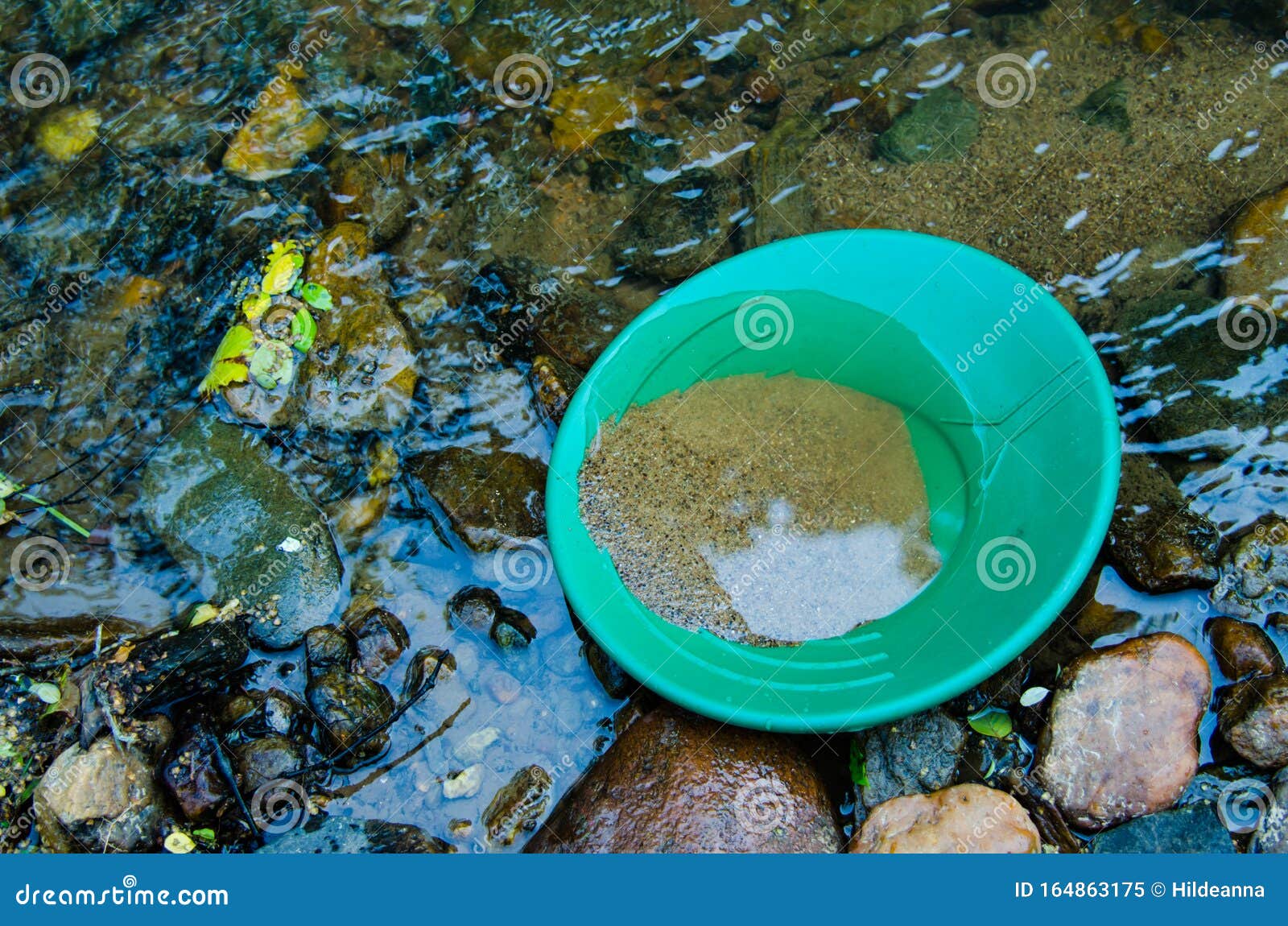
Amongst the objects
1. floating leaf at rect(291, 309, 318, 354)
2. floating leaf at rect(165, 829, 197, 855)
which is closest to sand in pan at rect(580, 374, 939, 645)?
floating leaf at rect(291, 309, 318, 354)

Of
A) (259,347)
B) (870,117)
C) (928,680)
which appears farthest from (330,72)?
(928,680)

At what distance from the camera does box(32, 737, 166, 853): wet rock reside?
8.62 ft

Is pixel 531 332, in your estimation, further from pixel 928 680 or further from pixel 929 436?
pixel 928 680

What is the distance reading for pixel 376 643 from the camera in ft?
9.95

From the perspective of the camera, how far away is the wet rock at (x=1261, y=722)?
8.42ft
